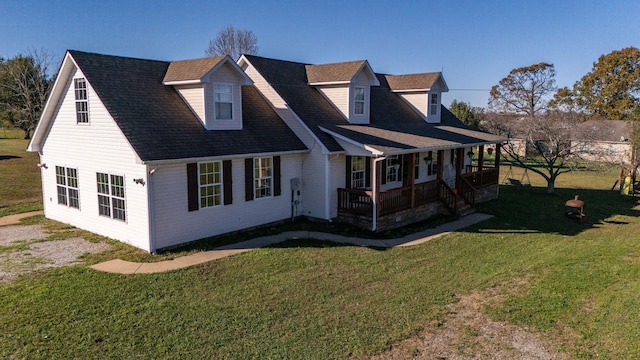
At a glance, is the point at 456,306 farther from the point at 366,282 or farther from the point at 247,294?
the point at 247,294

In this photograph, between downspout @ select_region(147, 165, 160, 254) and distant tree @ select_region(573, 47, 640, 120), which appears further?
distant tree @ select_region(573, 47, 640, 120)

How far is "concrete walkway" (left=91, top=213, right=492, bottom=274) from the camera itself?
11109 mm

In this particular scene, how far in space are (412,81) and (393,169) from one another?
20.9 ft

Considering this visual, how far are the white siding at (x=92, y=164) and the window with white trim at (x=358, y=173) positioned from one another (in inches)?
312

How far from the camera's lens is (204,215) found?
13.6 meters

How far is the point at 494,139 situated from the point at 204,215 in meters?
16.3

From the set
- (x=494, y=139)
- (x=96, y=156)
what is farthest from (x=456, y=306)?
(x=494, y=139)

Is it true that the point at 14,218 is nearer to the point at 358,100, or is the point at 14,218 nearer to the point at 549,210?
the point at 358,100

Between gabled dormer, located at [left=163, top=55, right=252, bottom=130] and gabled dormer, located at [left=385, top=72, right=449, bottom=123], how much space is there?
10.9 m

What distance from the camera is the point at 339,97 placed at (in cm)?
1877

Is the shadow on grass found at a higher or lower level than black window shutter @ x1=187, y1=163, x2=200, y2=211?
lower

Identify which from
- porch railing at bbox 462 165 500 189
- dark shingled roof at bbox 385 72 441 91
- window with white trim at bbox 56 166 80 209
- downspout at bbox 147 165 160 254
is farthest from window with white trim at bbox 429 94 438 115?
window with white trim at bbox 56 166 80 209

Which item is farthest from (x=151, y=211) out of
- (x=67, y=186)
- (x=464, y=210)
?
(x=464, y=210)

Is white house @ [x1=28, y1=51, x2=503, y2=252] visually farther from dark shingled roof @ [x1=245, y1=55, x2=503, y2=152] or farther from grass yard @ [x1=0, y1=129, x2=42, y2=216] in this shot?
grass yard @ [x1=0, y1=129, x2=42, y2=216]
